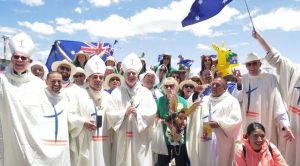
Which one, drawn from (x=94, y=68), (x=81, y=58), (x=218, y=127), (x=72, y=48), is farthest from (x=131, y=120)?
(x=72, y=48)

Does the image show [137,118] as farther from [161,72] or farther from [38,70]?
[161,72]

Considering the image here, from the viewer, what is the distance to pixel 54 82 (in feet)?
20.8

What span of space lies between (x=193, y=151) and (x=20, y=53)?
12.1ft

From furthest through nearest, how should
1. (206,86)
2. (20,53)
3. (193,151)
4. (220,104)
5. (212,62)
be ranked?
(212,62), (206,86), (193,151), (220,104), (20,53)

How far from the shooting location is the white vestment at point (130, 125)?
7270 mm

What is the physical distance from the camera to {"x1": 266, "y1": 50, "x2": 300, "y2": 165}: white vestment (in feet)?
25.1

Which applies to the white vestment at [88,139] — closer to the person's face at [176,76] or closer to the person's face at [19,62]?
the person's face at [19,62]

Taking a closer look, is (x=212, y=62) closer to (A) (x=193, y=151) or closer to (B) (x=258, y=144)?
(A) (x=193, y=151)

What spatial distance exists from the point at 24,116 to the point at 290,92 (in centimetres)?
491

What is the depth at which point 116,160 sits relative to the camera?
7.38 m

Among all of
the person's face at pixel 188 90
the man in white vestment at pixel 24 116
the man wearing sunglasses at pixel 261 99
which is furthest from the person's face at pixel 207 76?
the man in white vestment at pixel 24 116

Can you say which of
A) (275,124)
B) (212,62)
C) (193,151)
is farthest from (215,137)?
(212,62)

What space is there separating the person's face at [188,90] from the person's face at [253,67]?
137 cm

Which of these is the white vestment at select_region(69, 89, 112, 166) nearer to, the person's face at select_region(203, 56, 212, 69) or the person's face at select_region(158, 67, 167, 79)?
the person's face at select_region(158, 67, 167, 79)
